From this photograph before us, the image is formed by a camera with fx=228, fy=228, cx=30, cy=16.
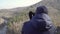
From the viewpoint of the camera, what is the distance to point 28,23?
308cm

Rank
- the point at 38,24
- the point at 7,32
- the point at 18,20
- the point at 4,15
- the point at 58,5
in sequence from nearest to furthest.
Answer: the point at 38,24
the point at 7,32
the point at 18,20
the point at 4,15
the point at 58,5

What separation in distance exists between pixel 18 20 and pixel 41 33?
6.75 metres

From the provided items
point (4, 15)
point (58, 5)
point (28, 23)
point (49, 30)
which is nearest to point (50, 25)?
point (49, 30)

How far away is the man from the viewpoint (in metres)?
2.95

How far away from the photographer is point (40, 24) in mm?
2963

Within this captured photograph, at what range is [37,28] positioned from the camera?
9.75ft

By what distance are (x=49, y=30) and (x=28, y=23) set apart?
30cm

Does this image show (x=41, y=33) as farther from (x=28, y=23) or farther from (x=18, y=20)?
(x=18, y=20)

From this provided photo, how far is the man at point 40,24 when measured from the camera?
2.95 m

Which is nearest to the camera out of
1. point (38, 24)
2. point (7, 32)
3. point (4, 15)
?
point (38, 24)

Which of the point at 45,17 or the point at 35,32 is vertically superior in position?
the point at 45,17

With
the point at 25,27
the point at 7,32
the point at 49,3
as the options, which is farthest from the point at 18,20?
the point at 25,27

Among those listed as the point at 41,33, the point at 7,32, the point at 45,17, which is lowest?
the point at 7,32

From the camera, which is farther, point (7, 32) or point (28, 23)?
point (7, 32)
